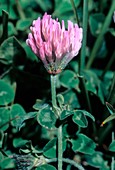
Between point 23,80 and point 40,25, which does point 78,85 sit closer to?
point 23,80

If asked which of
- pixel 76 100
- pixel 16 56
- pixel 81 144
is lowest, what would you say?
pixel 81 144

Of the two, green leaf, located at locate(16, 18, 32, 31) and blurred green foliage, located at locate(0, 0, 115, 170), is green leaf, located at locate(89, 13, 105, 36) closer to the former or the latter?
blurred green foliage, located at locate(0, 0, 115, 170)

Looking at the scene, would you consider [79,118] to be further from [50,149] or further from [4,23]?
[4,23]

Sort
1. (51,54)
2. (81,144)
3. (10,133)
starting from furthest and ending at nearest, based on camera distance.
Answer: (10,133)
(81,144)
(51,54)

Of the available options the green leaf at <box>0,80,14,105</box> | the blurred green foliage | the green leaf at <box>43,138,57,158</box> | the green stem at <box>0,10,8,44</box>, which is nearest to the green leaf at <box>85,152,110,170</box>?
the blurred green foliage

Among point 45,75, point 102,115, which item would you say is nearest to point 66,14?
point 45,75

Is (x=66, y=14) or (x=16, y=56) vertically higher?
(x=66, y=14)

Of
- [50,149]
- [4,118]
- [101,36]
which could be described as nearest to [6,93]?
[4,118]
